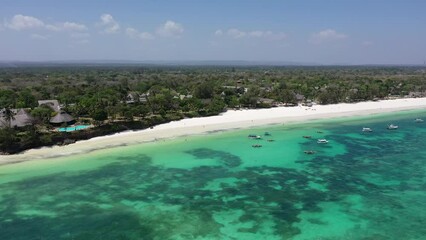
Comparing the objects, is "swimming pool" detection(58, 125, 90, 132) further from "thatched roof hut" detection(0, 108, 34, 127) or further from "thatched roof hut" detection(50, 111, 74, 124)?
"thatched roof hut" detection(0, 108, 34, 127)

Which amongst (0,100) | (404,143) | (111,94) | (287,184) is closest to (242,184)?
(287,184)

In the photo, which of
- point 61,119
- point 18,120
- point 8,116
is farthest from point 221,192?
point 18,120

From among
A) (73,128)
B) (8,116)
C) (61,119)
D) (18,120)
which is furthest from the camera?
(61,119)

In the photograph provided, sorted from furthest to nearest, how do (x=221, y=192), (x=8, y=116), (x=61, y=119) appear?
(x=61, y=119) → (x=8, y=116) → (x=221, y=192)

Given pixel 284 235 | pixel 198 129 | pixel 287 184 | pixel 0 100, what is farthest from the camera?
pixel 0 100

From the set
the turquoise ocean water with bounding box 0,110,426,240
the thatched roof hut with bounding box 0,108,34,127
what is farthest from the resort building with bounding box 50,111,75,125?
the turquoise ocean water with bounding box 0,110,426,240

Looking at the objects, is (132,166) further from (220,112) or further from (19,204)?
(220,112)

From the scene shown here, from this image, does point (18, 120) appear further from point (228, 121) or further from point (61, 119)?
point (228, 121)
